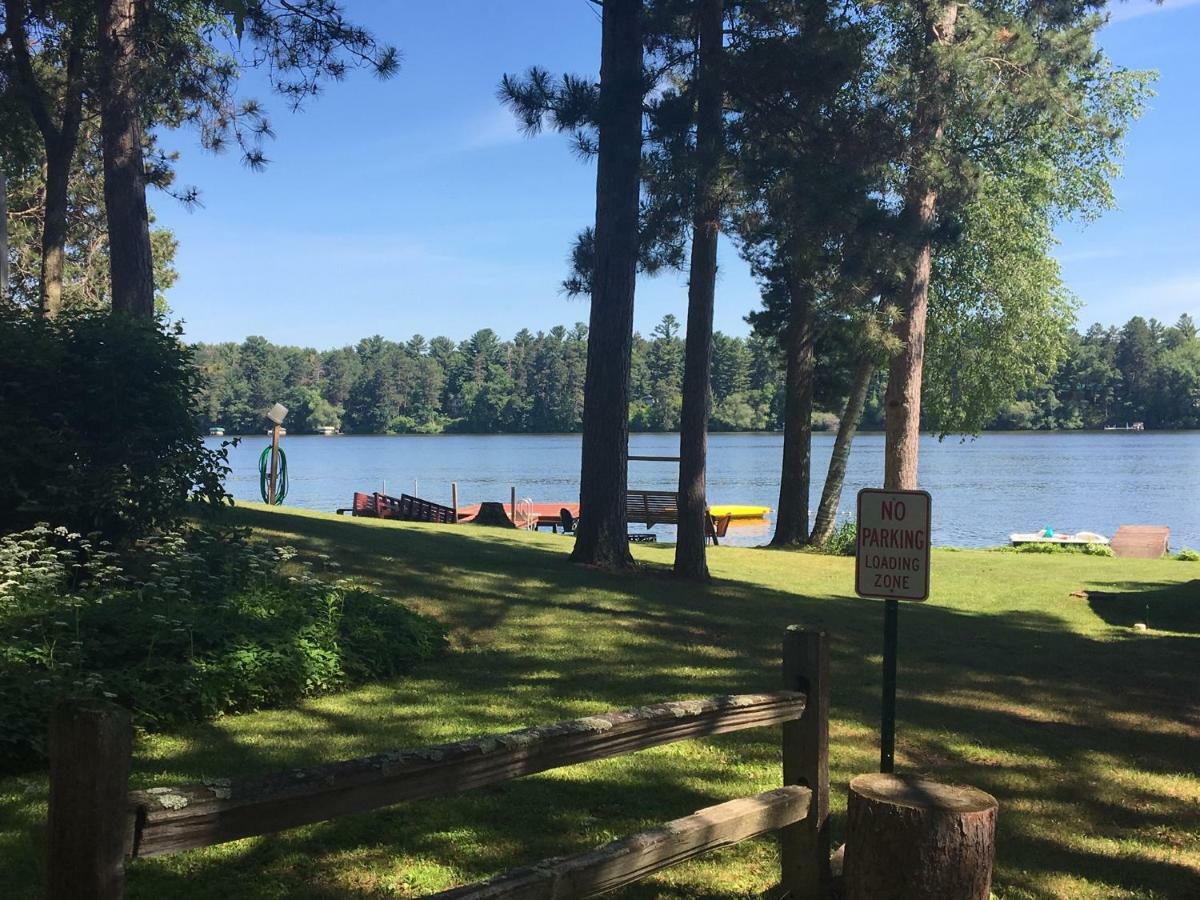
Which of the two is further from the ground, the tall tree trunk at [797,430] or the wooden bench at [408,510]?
the tall tree trunk at [797,430]

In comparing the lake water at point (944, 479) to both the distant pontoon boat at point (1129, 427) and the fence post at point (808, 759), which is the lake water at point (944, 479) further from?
the fence post at point (808, 759)

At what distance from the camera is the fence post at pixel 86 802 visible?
2178mm

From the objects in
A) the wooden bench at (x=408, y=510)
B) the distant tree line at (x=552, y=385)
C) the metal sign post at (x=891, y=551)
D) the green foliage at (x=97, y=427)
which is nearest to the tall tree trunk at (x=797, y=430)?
the wooden bench at (x=408, y=510)

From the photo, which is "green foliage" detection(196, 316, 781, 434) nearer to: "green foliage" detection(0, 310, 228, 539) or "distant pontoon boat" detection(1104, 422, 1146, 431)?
"distant pontoon boat" detection(1104, 422, 1146, 431)

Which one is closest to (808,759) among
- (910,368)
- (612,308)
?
(612,308)

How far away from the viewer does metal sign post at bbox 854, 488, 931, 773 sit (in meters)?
4.44

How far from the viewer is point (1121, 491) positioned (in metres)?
55.1

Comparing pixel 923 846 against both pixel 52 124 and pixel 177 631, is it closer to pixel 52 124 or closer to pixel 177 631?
pixel 177 631

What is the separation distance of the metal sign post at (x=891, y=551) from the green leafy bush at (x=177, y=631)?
12.9ft

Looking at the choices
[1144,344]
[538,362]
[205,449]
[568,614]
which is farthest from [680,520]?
[538,362]

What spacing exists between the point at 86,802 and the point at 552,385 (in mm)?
132974

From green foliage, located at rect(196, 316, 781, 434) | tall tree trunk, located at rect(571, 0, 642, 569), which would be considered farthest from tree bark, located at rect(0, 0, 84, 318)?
green foliage, located at rect(196, 316, 781, 434)

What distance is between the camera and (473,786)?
2.97 meters

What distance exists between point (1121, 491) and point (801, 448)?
3993 centimetres
